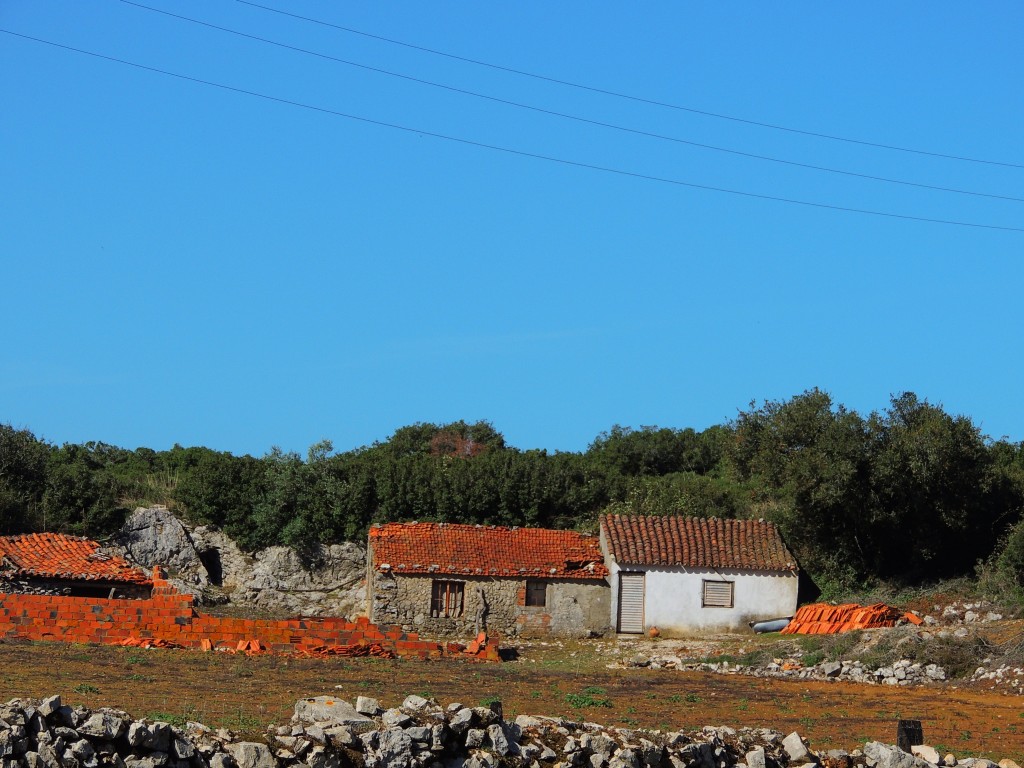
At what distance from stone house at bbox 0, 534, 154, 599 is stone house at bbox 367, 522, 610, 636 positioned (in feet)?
21.3

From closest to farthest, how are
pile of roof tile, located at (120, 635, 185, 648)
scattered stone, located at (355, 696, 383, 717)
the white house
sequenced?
scattered stone, located at (355, 696, 383, 717)
pile of roof tile, located at (120, 635, 185, 648)
the white house

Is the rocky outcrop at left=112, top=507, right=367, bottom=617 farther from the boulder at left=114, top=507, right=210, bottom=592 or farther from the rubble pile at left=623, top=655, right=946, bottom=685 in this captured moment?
the rubble pile at left=623, top=655, right=946, bottom=685

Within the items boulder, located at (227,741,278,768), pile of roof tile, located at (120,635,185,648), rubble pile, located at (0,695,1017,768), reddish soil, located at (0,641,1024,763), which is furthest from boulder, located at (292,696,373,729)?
pile of roof tile, located at (120,635,185,648)

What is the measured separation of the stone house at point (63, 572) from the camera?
34.0m

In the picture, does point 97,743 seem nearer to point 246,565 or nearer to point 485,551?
point 485,551

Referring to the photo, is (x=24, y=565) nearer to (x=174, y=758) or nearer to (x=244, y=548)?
(x=244, y=548)

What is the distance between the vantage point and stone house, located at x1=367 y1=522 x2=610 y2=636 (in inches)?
1467

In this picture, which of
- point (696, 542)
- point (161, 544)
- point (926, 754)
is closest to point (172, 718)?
point (926, 754)

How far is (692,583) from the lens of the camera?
1505 inches

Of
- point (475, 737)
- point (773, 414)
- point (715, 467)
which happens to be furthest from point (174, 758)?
point (715, 467)

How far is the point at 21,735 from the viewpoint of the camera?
12.9m

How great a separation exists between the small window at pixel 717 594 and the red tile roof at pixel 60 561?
1528cm

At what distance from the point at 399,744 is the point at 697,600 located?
24696mm

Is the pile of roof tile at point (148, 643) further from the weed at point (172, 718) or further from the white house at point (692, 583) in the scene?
the white house at point (692, 583)
